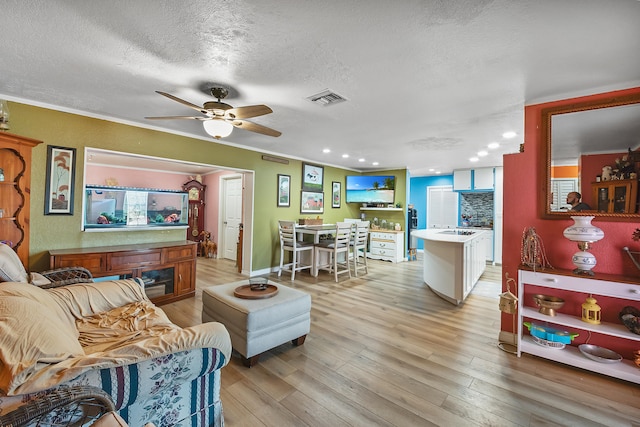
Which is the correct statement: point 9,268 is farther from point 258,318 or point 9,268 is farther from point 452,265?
point 452,265

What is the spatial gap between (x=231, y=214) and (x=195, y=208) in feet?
3.99

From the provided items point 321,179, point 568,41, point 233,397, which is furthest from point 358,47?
point 321,179

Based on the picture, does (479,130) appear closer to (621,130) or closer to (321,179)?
(621,130)

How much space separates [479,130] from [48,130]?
522 cm

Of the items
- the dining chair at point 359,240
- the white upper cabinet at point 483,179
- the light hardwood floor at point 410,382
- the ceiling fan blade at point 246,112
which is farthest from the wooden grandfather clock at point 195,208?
the white upper cabinet at point 483,179

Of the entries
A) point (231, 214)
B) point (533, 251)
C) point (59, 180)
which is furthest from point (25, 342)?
point (231, 214)

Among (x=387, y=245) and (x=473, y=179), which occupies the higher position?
(x=473, y=179)

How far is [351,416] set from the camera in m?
1.67

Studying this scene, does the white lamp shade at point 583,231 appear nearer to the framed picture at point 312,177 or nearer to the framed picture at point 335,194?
the framed picture at point 312,177

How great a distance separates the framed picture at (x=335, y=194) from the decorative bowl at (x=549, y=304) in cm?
499

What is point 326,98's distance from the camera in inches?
104

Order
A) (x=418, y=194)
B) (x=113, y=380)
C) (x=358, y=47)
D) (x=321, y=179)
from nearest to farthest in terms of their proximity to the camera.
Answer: (x=113, y=380) → (x=358, y=47) → (x=321, y=179) → (x=418, y=194)

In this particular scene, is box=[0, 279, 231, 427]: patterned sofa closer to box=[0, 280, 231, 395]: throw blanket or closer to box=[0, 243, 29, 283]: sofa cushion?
box=[0, 280, 231, 395]: throw blanket

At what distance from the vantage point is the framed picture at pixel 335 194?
697 centimetres
